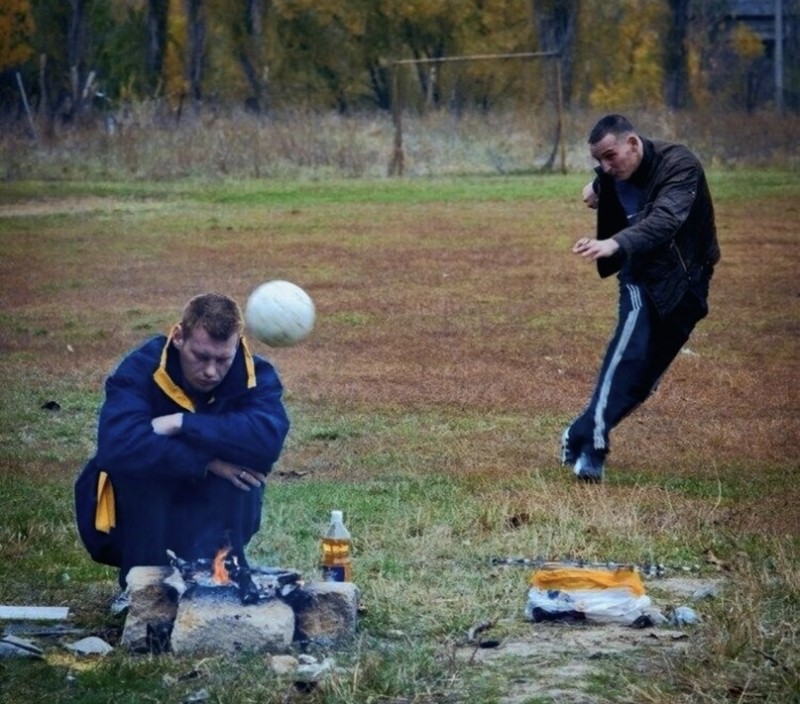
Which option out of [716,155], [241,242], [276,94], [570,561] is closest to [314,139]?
[716,155]

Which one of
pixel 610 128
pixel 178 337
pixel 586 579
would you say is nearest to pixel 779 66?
pixel 610 128

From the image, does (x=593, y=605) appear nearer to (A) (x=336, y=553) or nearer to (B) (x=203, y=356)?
(A) (x=336, y=553)

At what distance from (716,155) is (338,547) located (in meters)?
27.3

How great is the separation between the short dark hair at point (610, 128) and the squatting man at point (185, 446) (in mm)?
3384

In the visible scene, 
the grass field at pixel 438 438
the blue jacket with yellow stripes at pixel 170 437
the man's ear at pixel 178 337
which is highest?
the man's ear at pixel 178 337

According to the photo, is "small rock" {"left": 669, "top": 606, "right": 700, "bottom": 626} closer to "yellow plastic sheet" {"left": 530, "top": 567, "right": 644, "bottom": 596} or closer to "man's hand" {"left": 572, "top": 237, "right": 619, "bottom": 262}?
"yellow plastic sheet" {"left": 530, "top": 567, "right": 644, "bottom": 596}

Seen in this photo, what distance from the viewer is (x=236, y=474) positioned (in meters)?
6.52

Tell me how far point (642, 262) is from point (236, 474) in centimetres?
382

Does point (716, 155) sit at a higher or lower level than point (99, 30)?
lower

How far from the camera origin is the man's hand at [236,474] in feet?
21.3

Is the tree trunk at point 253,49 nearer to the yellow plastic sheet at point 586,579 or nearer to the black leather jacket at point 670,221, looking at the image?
the black leather jacket at point 670,221

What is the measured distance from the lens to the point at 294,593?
20.5 ft

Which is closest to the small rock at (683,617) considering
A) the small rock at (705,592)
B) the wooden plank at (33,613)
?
the small rock at (705,592)

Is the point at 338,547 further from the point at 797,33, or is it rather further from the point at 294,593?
the point at 797,33
